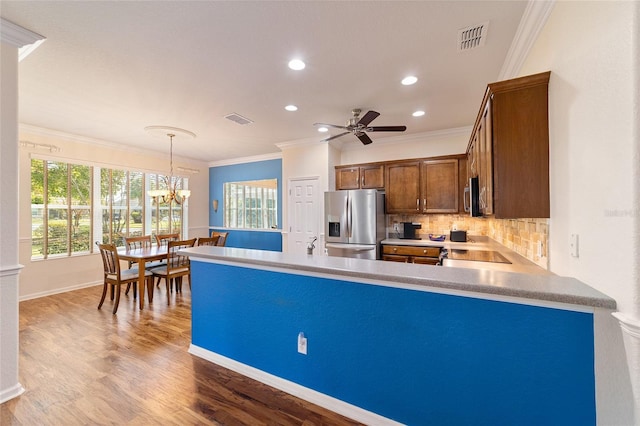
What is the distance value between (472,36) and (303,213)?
3707 mm

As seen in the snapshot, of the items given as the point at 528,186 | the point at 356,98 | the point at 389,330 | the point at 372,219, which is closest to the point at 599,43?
the point at 528,186

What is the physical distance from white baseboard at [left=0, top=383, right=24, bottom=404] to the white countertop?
1.83m

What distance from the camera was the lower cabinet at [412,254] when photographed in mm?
3916

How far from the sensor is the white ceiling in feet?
6.05

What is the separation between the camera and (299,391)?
1920 millimetres

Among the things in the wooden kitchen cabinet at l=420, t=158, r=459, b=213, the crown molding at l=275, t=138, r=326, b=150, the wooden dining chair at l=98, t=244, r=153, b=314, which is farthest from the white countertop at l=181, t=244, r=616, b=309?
the crown molding at l=275, t=138, r=326, b=150

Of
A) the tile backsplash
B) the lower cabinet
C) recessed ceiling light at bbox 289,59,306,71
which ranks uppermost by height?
recessed ceiling light at bbox 289,59,306,71

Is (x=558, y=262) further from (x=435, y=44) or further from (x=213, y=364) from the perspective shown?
(x=213, y=364)

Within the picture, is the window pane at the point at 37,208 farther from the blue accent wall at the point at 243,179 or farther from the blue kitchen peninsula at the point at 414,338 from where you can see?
the blue kitchen peninsula at the point at 414,338

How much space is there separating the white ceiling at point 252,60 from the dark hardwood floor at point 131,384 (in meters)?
2.71

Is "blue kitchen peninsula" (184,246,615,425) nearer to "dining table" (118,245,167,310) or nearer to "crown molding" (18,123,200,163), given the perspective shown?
"dining table" (118,245,167,310)

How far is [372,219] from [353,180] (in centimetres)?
103

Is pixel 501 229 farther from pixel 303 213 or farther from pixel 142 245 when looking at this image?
pixel 142 245

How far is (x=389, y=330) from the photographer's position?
1.60m
